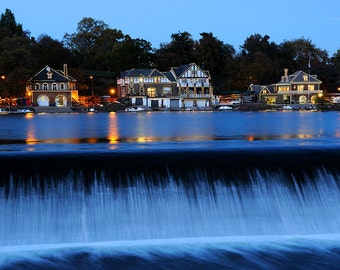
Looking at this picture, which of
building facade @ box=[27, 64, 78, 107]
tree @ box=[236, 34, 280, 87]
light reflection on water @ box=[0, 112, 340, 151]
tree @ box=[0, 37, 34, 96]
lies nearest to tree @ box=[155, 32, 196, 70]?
tree @ box=[236, 34, 280, 87]

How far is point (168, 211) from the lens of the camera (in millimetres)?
12586

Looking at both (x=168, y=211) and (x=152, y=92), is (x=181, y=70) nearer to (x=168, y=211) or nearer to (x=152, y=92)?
(x=152, y=92)

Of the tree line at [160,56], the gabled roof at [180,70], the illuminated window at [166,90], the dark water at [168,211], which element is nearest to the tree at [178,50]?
the tree line at [160,56]

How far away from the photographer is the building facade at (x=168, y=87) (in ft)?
279

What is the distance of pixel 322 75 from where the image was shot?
101 metres

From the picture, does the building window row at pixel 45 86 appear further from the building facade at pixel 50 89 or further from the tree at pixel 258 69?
the tree at pixel 258 69

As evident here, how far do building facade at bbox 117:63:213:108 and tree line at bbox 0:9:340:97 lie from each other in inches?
381

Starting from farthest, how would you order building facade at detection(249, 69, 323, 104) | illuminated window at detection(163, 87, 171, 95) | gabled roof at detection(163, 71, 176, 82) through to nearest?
building facade at detection(249, 69, 323, 104) < gabled roof at detection(163, 71, 176, 82) < illuminated window at detection(163, 87, 171, 95)

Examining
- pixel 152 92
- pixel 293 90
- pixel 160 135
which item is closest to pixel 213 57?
pixel 293 90

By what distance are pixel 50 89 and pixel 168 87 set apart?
64.9ft

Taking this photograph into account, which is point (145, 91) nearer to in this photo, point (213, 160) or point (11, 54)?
point (11, 54)

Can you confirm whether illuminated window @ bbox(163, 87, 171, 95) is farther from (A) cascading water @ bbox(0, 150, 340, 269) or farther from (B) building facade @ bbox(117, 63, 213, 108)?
(A) cascading water @ bbox(0, 150, 340, 269)

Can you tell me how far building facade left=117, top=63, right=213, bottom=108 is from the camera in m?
84.9

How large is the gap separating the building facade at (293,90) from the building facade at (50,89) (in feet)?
111
